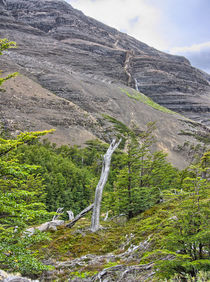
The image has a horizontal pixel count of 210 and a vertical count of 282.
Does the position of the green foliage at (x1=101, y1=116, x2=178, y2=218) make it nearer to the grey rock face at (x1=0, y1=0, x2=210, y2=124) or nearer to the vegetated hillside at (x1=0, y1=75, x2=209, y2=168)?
the vegetated hillside at (x1=0, y1=75, x2=209, y2=168)

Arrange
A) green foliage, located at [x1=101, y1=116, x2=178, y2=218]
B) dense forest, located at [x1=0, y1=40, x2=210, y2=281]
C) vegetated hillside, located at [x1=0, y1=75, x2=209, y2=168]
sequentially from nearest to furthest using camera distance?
dense forest, located at [x1=0, y1=40, x2=210, y2=281] → green foliage, located at [x1=101, y1=116, x2=178, y2=218] → vegetated hillside, located at [x1=0, y1=75, x2=209, y2=168]

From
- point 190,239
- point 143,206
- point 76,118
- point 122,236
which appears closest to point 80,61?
point 76,118

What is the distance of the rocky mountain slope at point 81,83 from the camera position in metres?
70.2

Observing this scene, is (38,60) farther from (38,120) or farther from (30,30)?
(38,120)

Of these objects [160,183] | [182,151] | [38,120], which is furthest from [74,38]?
[160,183]

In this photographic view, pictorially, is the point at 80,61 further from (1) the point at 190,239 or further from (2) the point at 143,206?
(1) the point at 190,239

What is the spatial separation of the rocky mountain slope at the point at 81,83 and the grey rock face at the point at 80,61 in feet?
1.42

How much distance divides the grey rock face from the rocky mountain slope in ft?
1.42

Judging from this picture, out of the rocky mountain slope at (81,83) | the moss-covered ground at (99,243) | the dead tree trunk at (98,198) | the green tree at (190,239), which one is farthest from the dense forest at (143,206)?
the rocky mountain slope at (81,83)

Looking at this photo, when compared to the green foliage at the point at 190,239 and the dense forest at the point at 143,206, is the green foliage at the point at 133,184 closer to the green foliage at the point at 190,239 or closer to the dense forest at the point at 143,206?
the dense forest at the point at 143,206

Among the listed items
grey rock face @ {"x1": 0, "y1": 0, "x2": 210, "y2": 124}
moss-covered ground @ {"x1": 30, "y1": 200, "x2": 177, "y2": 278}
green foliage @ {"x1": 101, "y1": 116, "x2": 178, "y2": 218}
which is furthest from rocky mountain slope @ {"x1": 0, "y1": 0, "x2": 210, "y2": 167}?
moss-covered ground @ {"x1": 30, "y1": 200, "x2": 177, "y2": 278}

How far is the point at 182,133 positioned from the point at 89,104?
134 feet

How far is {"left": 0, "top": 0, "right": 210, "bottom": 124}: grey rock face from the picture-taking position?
320 ft

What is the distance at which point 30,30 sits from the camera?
13038 cm
